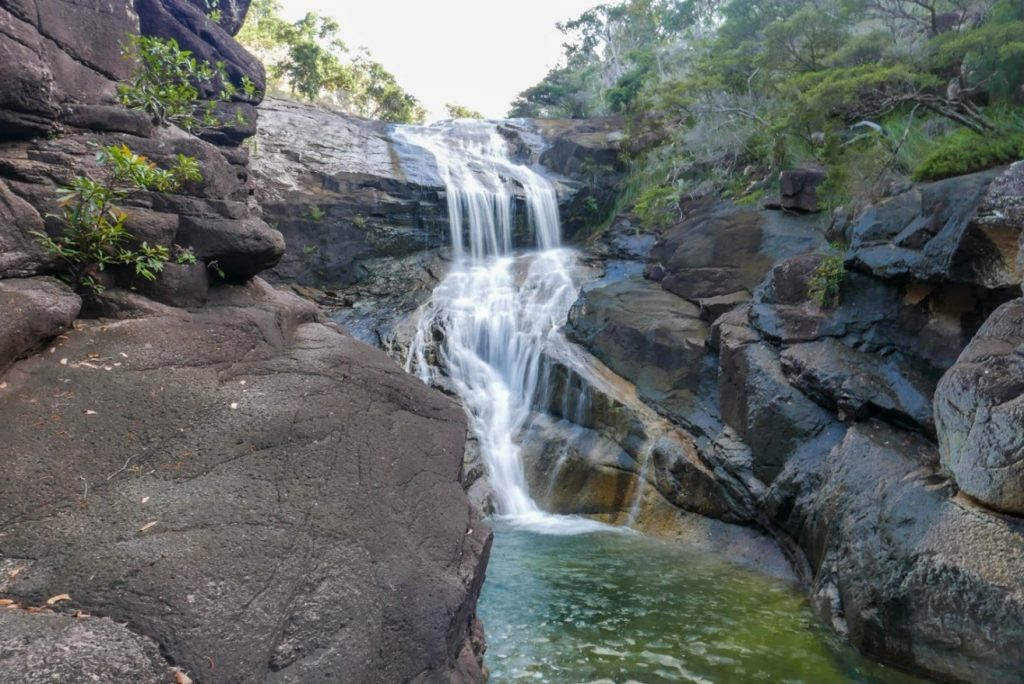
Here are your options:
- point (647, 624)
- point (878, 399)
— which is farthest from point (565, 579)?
point (878, 399)

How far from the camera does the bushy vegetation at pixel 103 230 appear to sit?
4812mm

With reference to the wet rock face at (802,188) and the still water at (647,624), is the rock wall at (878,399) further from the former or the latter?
the still water at (647,624)

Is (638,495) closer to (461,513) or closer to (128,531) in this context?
(461,513)

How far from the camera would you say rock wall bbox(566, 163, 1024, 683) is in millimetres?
5266

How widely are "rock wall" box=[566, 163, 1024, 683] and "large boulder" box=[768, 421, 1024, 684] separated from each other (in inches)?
0.6

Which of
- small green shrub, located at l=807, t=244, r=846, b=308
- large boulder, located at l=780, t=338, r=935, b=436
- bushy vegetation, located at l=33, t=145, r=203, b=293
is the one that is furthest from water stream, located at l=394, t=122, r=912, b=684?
bushy vegetation, located at l=33, t=145, r=203, b=293

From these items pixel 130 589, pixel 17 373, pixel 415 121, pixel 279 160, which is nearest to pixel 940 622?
pixel 130 589

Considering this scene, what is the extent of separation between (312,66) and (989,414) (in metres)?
28.1

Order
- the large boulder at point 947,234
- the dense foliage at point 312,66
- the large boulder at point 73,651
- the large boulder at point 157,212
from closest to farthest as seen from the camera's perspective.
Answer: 1. the large boulder at point 73,651
2. the large boulder at point 157,212
3. the large boulder at point 947,234
4. the dense foliage at point 312,66

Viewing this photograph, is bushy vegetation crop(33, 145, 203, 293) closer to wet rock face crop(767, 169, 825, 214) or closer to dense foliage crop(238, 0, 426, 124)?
wet rock face crop(767, 169, 825, 214)

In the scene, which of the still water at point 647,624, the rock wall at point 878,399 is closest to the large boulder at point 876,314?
the rock wall at point 878,399

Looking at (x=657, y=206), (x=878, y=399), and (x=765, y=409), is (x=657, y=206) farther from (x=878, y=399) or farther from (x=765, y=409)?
(x=878, y=399)

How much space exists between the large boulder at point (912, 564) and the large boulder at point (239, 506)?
3765 millimetres

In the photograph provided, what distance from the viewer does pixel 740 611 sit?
6531mm
